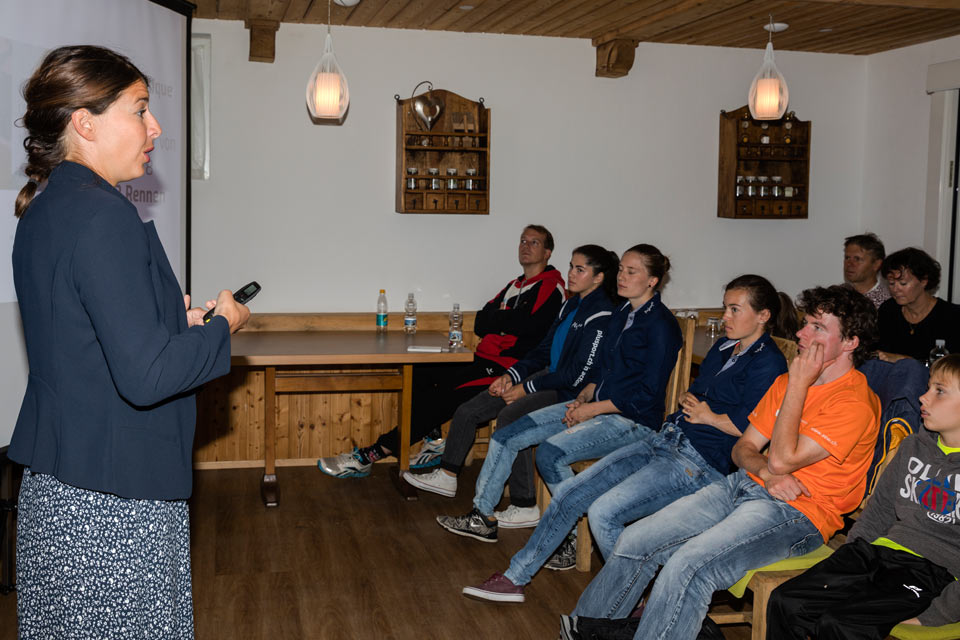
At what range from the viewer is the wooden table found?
13.6 feet

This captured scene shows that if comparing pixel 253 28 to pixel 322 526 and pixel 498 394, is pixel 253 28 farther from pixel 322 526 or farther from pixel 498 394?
pixel 322 526

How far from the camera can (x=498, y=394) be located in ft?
14.0

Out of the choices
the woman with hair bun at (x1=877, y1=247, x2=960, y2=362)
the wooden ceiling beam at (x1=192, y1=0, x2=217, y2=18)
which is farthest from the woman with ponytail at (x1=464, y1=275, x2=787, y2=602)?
the wooden ceiling beam at (x1=192, y1=0, x2=217, y2=18)

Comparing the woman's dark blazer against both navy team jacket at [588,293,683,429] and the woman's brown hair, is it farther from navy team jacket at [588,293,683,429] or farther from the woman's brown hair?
navy team jacket at [588,293,683,429]

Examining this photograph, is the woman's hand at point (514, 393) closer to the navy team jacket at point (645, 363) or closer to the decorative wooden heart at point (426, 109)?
the navy team jacket at point (645, 363)

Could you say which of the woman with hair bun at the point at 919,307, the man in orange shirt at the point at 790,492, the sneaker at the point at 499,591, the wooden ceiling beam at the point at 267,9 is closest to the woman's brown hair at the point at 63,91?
the man in orange shirt at the point at 790,492

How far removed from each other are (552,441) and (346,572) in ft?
3.14

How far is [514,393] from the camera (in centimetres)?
419

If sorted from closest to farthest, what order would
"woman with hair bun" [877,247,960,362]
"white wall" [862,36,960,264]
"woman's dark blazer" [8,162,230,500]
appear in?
"woman's dark blazer" [8,162,230,500] < "woman with hair bun" [877,247,960,362] < "white wall" [862,36,960,264]

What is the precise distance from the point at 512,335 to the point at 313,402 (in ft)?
4.09

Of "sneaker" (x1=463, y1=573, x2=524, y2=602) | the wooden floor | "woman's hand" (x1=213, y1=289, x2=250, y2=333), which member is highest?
"woman's hand" (x1=213, y1=289, x2=250, y2=333)

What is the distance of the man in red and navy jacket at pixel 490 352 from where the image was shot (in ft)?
14.9

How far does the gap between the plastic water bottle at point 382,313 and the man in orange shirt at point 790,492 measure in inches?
104

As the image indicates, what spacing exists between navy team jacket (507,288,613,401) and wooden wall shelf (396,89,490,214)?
1.17m
